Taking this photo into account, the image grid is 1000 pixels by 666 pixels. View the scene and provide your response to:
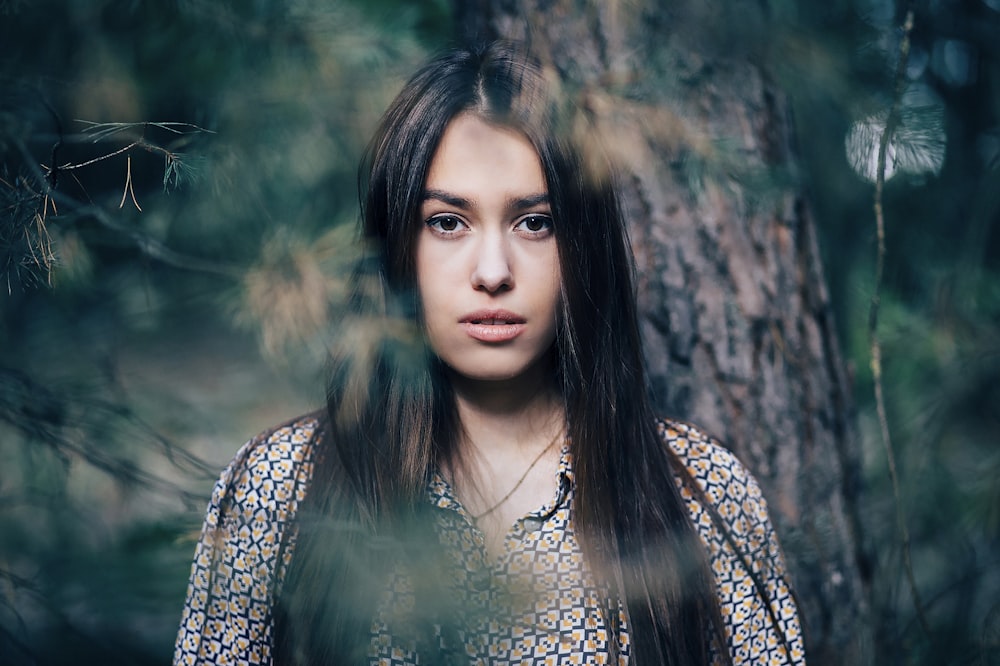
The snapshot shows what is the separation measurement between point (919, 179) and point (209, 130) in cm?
102

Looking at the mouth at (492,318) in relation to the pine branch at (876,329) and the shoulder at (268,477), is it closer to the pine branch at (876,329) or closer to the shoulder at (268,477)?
the shoulder at (268,477)

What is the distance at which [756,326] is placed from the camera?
141 centimetres

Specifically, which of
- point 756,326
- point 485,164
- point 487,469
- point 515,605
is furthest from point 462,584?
point 756,326

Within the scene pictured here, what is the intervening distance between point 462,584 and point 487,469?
18 centimetres

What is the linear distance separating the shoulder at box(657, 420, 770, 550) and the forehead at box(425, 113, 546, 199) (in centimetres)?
44

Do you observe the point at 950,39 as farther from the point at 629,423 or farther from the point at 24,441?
the point at 24,441

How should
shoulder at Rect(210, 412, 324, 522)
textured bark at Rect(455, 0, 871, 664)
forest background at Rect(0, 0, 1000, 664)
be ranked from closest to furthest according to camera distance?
forest background at Rect(0, 0, 1000, 664), shoulder at Rect(210, 412, 324, 522), textured bark at Rect(455, 0, 871, 664)

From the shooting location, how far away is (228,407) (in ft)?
4.55

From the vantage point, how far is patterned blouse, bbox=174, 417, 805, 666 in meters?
1.06

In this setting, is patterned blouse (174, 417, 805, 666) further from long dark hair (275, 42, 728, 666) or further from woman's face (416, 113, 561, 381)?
woman's face (416, 113, 561, 381)

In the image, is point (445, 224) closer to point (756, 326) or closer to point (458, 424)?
point (458, 424)

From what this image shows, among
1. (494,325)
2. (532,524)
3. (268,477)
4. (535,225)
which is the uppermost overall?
(535,225)

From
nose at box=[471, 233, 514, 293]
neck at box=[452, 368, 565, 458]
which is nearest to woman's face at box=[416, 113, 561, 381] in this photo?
nose at box=[471, 233, 514, 293]

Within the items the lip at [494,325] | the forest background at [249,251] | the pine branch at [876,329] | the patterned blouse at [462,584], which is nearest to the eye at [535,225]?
the lip at [494,325]
